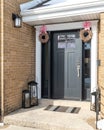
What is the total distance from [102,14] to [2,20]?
7.16ft

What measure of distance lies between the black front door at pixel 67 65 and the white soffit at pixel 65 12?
1.94 feet

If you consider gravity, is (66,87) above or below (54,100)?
above

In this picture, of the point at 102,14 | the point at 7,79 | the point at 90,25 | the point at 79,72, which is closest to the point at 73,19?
the point at 90,25

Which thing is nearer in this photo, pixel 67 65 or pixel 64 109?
pixel 64 109

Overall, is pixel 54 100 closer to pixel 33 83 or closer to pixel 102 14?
pixel 33 83

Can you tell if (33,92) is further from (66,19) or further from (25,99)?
(66,19)

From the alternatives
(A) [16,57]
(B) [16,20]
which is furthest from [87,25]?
(A) [16,57]

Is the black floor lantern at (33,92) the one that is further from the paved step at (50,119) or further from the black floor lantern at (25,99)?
the paved step at (50,119)

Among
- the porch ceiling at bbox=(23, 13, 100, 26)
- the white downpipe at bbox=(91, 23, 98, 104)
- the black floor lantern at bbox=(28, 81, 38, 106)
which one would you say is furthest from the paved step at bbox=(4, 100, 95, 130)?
the porch ceiling at bbox=(23, 13, 100, 26)

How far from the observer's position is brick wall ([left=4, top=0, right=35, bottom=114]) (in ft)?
14.9

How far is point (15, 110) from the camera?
4.84 m

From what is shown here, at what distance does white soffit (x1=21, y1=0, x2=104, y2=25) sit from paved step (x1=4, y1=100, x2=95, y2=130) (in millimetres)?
2249

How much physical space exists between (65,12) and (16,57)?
162 centimetres

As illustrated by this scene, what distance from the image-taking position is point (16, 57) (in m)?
4.91
